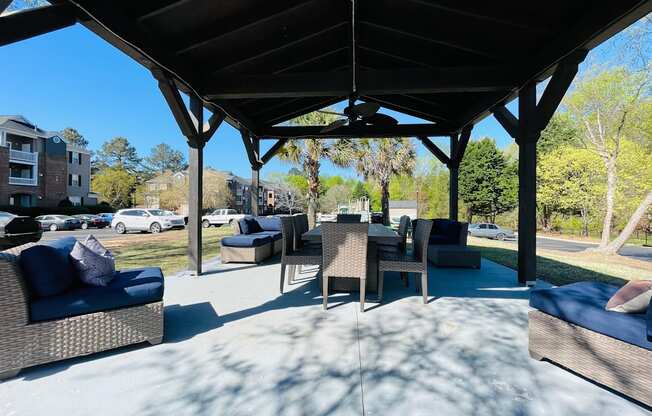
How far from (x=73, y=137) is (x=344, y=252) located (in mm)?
53671

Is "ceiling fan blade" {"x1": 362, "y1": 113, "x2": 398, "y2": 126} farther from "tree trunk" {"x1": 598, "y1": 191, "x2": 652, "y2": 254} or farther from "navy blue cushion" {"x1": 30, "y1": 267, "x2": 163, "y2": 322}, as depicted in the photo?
"tree trunk" {"x1": 598, "y1": 191, "x2": 652, "y2": 254}

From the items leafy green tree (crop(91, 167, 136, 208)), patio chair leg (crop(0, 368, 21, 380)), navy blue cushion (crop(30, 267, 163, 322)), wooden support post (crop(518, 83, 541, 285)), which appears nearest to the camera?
patio chair leg (crop(0, 368, 21, 380))

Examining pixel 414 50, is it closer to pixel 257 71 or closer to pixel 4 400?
pixel 257 71

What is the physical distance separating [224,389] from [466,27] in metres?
4.46

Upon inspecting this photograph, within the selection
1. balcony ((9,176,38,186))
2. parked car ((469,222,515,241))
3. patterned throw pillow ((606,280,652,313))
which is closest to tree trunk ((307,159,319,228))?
patterned throw pillow ((606,280,652,313))

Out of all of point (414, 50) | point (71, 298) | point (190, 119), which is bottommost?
point (71, 298)

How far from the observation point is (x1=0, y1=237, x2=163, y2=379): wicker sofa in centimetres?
184

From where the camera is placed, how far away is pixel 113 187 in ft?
87.7

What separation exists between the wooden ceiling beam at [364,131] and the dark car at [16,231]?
676 cm

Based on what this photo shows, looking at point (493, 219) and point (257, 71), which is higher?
point (257, 71)

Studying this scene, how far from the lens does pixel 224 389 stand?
1.72 metres

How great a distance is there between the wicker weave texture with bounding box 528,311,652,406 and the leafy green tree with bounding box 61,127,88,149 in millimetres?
53567

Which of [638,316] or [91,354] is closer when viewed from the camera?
[638,316]

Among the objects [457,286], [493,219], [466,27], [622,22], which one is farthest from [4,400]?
[493,219]
